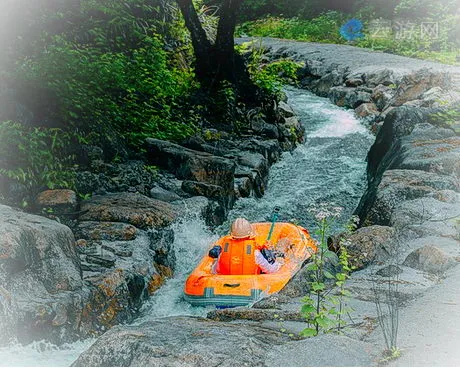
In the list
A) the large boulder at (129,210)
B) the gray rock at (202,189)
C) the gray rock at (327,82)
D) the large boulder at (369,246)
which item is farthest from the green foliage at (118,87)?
the gray rock at (327,82)

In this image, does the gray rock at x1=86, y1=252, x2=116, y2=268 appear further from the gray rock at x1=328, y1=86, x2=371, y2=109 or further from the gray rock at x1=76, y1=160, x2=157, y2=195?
the gray rock at x1=328, y1=86, x2=371, y2=109

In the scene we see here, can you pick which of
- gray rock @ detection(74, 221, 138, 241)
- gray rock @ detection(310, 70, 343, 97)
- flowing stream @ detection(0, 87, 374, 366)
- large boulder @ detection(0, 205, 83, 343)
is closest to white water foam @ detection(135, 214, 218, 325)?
flowing stream @ detection(0, 87, 374, 366)

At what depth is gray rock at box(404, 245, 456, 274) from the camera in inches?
186

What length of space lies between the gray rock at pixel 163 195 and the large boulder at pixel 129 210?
46 centimetres

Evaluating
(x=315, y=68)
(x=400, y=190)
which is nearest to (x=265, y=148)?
(x=400, y=190)

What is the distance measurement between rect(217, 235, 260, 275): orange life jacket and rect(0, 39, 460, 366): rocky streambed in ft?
3.10

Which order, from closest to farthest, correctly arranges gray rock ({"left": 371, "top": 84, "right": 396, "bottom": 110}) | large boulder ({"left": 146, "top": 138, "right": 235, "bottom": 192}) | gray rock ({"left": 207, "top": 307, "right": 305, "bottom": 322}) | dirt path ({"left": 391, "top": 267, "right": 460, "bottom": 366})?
dirt path ({"left": 391, "top": 267, "right": 460, "bottom": 366}) < gray rock ({"left": 207, "top": 307, "right": 305, "bottom": 322}) < large boulder ({"left": 146, "top": 138, "right": 235, "bottom": 192}) < gray rock ({"left": 371, "top": 84, "right": 396, "bottom": 110})

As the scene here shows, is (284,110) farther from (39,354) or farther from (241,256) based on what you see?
(39,354)

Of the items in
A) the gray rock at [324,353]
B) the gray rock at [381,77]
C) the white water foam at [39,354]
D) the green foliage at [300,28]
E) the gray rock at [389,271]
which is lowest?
the white water foam at [39,354]

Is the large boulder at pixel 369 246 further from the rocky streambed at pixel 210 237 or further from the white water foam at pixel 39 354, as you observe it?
the white water foam at pixel 39 354

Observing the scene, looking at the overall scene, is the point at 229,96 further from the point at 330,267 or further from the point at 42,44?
the point at 330,267

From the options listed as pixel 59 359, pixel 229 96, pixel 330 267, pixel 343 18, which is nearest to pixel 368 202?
pixel 330 267

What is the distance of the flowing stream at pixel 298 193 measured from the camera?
495cm

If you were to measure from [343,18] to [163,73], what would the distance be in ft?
59.2
